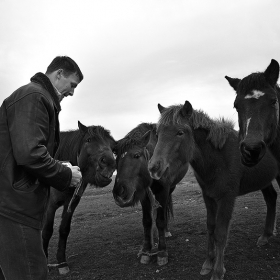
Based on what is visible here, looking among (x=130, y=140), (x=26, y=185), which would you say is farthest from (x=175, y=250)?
(x=26, y=185)

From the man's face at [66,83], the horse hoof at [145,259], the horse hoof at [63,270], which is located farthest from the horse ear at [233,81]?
the horse hoof at [63,270]

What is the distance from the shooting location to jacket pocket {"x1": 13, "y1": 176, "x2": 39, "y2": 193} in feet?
8.51

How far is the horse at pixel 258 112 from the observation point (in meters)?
3.65

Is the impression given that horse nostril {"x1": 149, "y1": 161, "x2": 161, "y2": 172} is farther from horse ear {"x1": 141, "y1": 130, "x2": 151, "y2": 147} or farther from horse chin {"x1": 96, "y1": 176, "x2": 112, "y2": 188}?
horse chin {"x1": 96, "y1": 176, "x2": 112, "y2": 188}

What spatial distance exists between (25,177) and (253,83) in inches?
128

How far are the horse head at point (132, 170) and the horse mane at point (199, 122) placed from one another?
1.20 meters

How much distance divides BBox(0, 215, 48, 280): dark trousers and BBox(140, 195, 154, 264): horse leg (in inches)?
157

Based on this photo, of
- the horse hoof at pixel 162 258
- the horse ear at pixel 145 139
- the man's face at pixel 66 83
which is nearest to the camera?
the man's face at pixel 66 83

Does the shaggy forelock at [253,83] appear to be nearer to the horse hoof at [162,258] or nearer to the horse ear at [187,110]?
the horse ear at [187,110]

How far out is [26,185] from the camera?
2654mm

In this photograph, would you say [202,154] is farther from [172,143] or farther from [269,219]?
[269,219]

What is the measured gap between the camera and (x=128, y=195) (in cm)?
572

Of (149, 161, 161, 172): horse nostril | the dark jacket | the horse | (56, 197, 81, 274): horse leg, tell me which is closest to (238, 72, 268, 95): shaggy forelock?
the horse

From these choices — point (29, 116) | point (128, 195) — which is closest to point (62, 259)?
point (128, 195)
